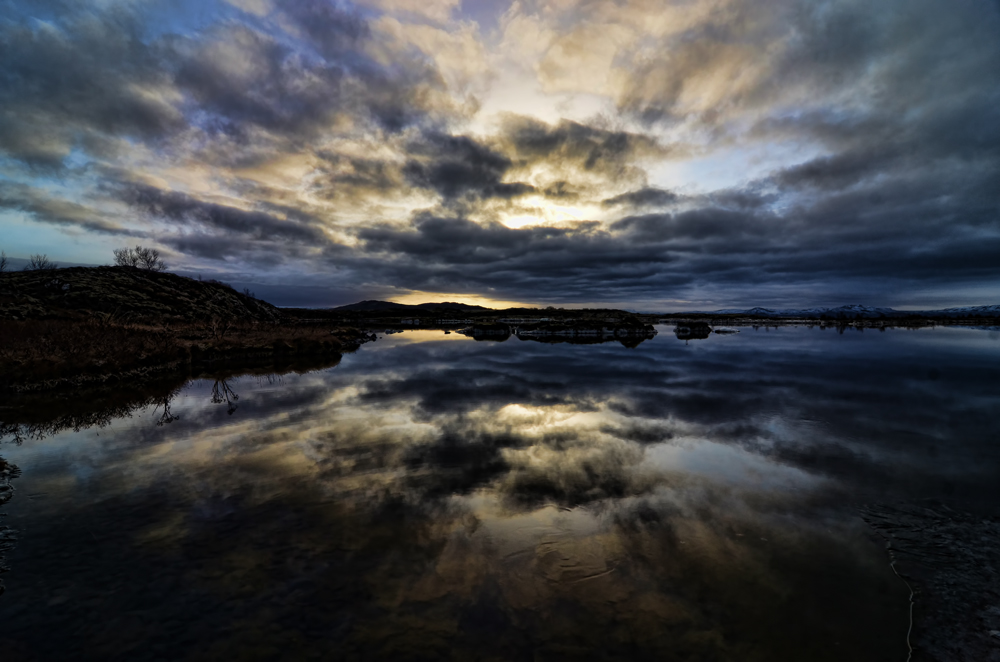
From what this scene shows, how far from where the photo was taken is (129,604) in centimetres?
602

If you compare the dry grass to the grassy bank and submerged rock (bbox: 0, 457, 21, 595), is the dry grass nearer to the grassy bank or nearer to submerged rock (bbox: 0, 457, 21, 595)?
the grassy bank

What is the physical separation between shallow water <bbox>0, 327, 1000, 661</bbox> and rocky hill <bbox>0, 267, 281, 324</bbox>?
52.6 meters

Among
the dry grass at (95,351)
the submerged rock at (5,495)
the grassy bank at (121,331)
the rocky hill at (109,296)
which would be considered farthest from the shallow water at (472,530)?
the rocky hill at (109,296)

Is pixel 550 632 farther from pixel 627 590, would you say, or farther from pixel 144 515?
pixel 144 515

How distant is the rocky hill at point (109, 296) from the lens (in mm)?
53656

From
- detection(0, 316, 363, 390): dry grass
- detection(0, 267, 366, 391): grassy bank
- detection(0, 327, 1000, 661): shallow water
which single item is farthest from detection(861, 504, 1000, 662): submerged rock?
detection(0, 316, 363, 390): dry grass

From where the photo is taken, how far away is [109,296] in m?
63.3

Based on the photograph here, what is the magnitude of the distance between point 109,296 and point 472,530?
8212 cm

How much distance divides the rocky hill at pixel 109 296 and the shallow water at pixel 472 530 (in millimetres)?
52564

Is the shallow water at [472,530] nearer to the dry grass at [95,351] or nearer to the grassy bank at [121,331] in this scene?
the dry grass at [95,351]

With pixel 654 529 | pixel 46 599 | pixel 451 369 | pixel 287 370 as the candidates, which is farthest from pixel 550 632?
pixel 287 370

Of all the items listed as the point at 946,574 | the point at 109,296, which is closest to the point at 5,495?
the point at 946,574

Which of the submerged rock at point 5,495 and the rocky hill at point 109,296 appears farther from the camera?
the rocky hill at point 109,296

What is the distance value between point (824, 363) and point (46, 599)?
159 feet
